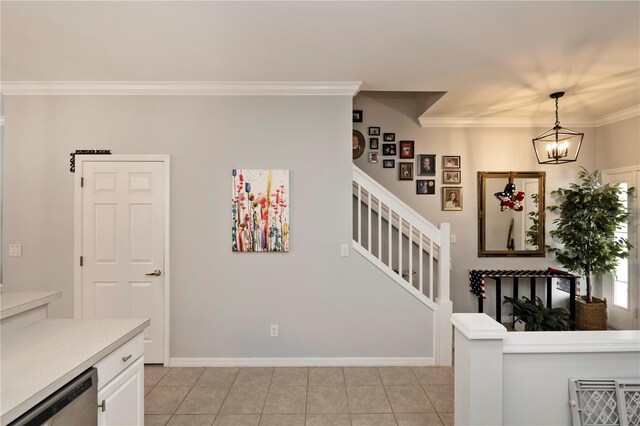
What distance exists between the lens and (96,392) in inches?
55.4

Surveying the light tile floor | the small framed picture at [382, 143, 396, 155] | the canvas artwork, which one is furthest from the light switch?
the small framed picture at [382, 143, 396, 155]

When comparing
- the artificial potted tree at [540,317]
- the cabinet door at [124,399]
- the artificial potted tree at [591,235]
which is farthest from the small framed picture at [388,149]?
the cabinet door at [124,399]

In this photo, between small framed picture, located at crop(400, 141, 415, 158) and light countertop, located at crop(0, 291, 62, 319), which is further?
small framed picture, located at crop(400, 141, 415, 158)

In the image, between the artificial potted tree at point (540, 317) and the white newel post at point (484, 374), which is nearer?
the white newel post at point (484, 374)

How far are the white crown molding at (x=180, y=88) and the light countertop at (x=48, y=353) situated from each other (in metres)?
→ 2.34

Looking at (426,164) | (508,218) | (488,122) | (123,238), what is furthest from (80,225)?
(508,218)

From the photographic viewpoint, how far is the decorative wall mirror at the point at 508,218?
173 inches

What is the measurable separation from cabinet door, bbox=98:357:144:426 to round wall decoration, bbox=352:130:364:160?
333 centimetres

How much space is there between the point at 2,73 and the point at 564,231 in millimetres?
6520

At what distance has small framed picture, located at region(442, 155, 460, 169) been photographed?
438 cm

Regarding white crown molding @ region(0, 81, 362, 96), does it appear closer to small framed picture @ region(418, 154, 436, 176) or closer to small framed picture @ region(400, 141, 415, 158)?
small framed picture @ region(400, 141, 415, 158)

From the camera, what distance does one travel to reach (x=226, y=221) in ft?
10.6

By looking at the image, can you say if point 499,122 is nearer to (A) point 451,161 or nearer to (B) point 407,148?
(A) point 451,161

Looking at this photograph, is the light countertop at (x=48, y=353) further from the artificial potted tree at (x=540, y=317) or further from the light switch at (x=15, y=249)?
the artificial potted tree at (x=540, y=317)
